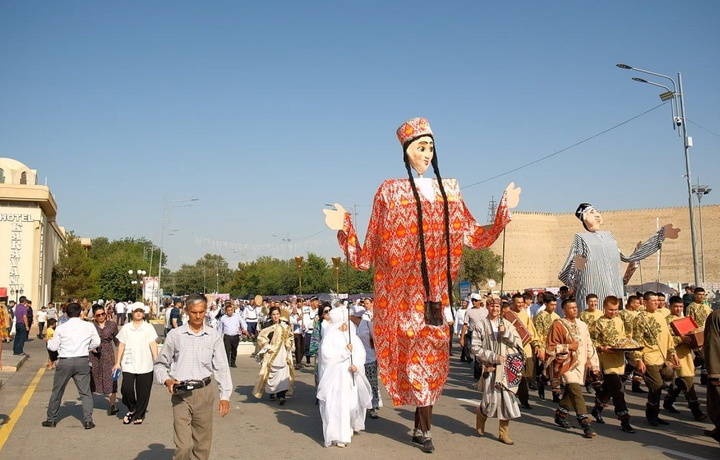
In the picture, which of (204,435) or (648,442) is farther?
(648,442)

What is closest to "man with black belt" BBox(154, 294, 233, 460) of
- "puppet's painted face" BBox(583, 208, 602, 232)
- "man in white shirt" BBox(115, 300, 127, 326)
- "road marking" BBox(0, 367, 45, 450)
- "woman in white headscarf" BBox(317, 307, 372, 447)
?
"woman in white headscarf" BBox(317, 307, 372, 447)

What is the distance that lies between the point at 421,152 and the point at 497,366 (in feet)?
8.65

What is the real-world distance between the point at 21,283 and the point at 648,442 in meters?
42.0

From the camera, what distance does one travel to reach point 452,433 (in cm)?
865

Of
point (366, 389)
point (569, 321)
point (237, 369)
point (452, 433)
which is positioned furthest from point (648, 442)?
point (237, 369)

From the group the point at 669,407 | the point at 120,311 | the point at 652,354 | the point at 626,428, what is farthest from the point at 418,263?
the point at 120,311

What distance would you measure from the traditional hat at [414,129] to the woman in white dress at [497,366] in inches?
85.9

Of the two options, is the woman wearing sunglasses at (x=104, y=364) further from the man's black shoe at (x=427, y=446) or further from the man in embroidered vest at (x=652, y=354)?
the man in embroidered vest at (x=652, y=354)

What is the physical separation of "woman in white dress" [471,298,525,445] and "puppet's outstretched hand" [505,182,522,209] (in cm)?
126

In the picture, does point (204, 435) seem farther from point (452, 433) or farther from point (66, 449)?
point (452, 433)

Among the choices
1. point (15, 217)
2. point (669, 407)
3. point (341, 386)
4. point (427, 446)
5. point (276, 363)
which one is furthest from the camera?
point (15, 217)

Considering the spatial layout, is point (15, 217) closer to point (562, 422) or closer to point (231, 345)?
point (231, 345)

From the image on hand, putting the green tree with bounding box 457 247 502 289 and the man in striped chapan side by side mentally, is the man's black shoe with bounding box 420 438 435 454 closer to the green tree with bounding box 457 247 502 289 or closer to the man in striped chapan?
the man in striped chapan

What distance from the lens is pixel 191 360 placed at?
609 cm
